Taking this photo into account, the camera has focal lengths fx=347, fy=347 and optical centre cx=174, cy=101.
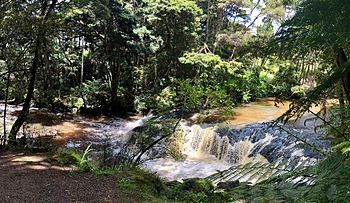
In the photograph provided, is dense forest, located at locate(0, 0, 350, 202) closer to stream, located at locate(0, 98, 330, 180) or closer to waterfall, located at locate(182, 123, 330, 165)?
stream, located at locate(0, 98, 330, 180)

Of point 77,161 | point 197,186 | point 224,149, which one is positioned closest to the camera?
point 197,186

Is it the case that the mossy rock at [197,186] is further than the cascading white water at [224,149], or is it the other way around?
the cascading white water at [224,149]

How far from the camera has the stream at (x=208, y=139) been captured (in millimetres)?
9734

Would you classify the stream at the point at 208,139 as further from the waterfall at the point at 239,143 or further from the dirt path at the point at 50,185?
the dirt path at the point at 50,185

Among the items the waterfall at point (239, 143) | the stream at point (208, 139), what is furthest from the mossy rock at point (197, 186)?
the waterfall at point (239, 143)

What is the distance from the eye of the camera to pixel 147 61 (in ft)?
65.5

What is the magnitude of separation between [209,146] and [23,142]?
5.96 meters

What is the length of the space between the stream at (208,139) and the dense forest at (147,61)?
92 cm

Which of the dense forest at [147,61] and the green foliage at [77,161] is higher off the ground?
the dense forest at [147,61]

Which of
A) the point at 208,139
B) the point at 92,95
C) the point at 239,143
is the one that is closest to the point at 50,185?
the point at 239,143

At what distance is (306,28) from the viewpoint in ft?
5.69

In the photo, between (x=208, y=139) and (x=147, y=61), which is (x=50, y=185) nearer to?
(x=208, y=139)

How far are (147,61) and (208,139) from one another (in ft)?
29.8

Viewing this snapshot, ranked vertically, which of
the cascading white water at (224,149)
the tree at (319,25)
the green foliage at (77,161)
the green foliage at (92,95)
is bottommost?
the cascading white water at (224,149)
